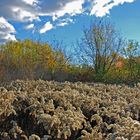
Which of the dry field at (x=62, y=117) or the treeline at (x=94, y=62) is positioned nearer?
the dry field at (x=62, y=117)

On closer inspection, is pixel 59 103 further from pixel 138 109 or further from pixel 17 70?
pixel 17 70

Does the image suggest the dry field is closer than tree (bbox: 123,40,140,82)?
Yes

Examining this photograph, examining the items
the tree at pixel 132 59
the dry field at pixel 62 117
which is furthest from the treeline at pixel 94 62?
the dry field at pixel 62 117

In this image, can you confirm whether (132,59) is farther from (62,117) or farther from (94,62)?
(62,117)

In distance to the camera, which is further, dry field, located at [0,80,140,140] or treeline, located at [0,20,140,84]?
treeline, located at [0,20,140,84]

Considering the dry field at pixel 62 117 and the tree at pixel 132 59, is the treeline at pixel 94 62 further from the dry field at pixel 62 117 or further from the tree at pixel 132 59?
the dry field at pixel 62 117

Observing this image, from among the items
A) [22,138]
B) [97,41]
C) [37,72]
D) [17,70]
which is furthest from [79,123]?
[97,41]

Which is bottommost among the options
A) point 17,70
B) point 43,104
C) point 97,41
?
point 43,104

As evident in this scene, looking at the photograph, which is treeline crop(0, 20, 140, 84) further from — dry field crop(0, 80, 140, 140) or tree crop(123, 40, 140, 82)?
dry field crop(0, 80, 140, 140)

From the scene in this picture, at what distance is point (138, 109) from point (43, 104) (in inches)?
73.8

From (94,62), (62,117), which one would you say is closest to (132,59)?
(94,62)

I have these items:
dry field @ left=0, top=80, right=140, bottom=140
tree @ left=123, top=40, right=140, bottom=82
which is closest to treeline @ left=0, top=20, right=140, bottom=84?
tree @ left=123, top=40, right=140, bottom=82

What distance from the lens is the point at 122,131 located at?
16.2 feet

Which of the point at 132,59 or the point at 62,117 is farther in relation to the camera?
the point at 132,59
